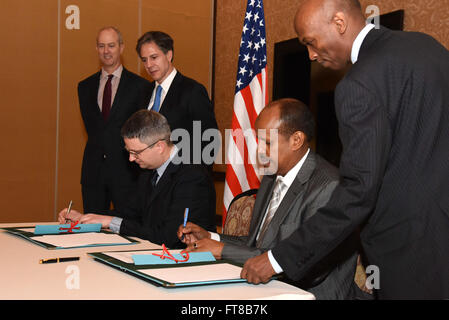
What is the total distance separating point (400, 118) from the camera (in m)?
1.52

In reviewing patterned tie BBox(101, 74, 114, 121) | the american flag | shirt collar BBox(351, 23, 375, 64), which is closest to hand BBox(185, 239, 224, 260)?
shirt collar BBox(351, 23, 375, 64)

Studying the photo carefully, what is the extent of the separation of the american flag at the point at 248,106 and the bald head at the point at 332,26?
2511mm

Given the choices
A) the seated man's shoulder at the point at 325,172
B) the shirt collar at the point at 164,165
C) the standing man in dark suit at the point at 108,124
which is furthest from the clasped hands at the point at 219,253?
the standing man in dark suit at the point at 108,124

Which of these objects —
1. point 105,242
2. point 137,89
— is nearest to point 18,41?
point 137,89

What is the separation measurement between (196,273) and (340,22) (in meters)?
0.89

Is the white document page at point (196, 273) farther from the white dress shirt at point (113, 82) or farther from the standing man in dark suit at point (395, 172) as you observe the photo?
the white dress shirt at point (113, 82)

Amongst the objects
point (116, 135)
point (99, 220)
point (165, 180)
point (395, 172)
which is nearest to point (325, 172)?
point (395, 172)

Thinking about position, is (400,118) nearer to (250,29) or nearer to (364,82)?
(364,82)

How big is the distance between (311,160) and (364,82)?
670 mm

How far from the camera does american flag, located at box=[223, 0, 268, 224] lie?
4.16m

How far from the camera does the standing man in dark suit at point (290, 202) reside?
72.9 inches

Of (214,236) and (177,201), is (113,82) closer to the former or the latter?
(177,201)

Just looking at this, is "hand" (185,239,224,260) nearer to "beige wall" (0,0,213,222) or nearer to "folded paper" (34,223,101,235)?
"folded paper" (34,223,101,235)
